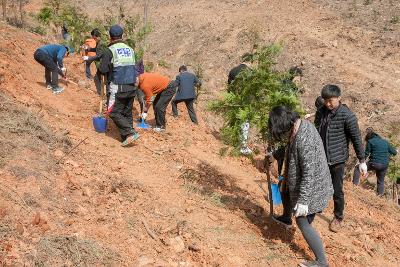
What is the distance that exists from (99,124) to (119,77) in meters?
0.95

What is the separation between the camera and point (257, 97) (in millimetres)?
4703

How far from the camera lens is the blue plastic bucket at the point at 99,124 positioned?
640 centimetres

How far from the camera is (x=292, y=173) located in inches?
145

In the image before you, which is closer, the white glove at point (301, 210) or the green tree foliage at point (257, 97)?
the white glove at point (301, 210)

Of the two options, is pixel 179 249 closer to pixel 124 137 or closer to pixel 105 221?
pixel 105 221

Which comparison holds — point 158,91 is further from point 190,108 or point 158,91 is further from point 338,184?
point 338,184

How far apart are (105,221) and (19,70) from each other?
5915 mm

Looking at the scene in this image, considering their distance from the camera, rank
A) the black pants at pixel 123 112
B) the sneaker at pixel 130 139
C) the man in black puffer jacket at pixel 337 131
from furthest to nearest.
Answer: the sneaker at pixel 130 139 < the black pants at pixel 123 112 < the man in black puffer jacket at pixel 337 131

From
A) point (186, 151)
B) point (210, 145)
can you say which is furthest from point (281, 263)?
point (210, 145)

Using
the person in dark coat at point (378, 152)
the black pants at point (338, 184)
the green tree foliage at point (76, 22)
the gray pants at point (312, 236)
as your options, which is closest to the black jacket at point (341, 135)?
the black pants at point (338, 184)

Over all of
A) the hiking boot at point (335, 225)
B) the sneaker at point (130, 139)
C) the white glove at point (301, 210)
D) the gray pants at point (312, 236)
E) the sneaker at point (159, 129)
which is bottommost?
the hiking boot at point (335, 225)

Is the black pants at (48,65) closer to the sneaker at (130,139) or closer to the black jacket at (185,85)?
the black jacket at (185,85)

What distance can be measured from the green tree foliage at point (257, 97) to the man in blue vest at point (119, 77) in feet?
5.18

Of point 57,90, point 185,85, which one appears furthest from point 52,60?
point 185,85
